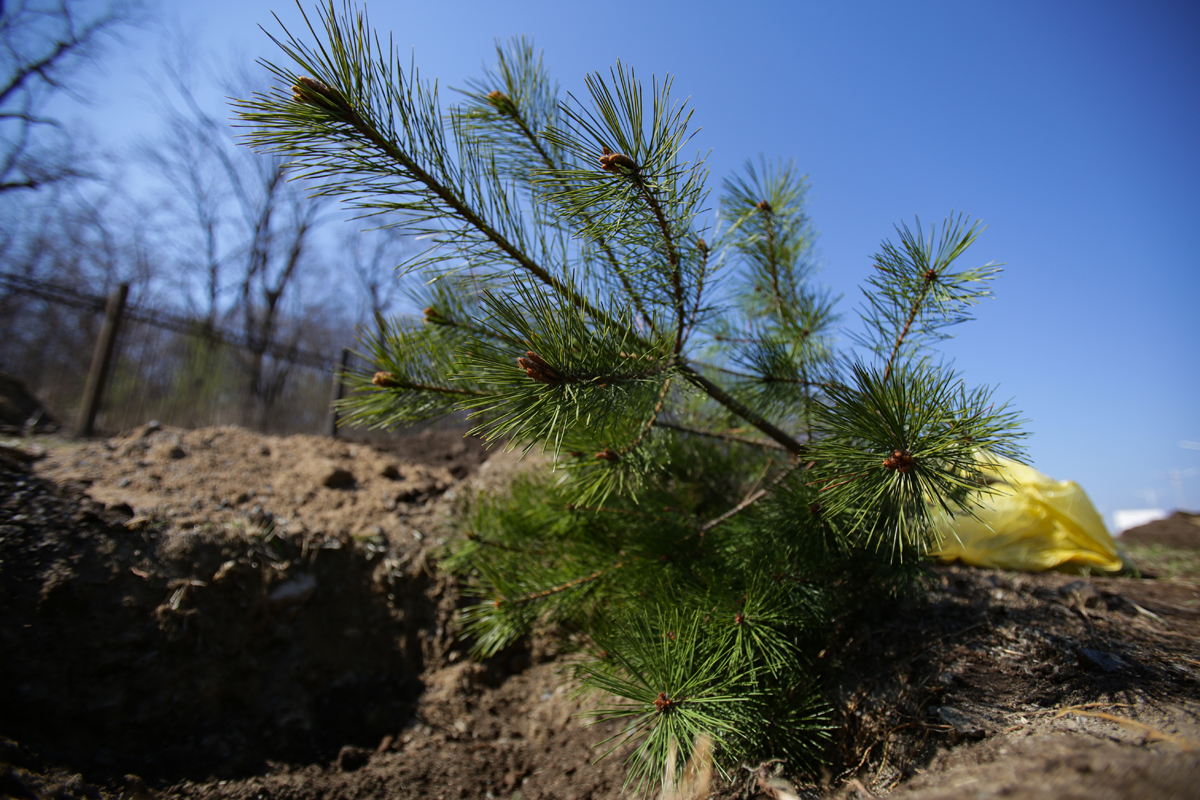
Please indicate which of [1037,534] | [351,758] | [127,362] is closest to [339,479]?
[351,758]

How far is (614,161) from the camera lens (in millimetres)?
1215

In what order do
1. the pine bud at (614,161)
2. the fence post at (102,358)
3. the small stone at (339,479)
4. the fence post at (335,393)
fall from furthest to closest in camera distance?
the fence post at (335,393) → the fence post at (102,358) → the small stone at (339,479) → the pine bud at (614,161)

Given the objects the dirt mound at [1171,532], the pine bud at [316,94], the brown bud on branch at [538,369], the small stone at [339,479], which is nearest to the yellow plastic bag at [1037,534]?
the brown bud on branch at [538,369]

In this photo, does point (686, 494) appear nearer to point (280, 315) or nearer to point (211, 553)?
point (211, 553)

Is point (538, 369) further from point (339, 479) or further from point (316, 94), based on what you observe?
point (339, 479)

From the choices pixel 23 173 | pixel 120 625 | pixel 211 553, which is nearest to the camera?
pixel 120 625

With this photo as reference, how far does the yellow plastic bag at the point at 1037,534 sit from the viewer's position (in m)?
2.55

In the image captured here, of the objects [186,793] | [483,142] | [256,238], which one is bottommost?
[186,793]

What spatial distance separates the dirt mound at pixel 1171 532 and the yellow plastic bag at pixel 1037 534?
271cm

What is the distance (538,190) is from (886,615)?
2001 mm

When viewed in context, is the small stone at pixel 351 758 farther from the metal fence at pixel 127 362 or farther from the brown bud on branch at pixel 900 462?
the metal fence at pixel 127 362

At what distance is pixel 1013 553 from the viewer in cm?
260

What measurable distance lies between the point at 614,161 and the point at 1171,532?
6443mm

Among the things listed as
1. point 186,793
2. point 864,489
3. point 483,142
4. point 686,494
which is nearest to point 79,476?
point 186,793
